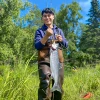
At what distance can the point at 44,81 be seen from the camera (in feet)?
15.3

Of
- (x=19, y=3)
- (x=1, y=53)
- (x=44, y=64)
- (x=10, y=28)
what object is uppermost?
(x=19, y=3)

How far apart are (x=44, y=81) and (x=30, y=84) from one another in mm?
1483

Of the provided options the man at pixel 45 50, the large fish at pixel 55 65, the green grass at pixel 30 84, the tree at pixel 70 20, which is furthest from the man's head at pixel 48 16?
the tree at pixel 70 20

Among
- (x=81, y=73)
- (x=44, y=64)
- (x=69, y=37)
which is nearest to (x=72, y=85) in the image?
(x=81, y=73)

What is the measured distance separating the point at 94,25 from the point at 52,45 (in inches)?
2187

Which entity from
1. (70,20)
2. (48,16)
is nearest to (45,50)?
(48,16)

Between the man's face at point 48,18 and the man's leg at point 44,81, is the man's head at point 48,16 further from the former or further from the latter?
the man's leg at point 44,81

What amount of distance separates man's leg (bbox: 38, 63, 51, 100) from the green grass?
6.9 inches

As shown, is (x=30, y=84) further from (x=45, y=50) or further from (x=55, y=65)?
(x=55, y=65)

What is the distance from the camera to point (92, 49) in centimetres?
5331

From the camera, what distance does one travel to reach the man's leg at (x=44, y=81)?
4.66 meters

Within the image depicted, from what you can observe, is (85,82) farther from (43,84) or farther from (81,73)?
(43,84)

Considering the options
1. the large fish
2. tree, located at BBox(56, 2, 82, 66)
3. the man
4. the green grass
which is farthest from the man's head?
tree, located at BBox(56, 2, 82, 66)

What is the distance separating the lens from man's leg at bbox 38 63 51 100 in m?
4.66
